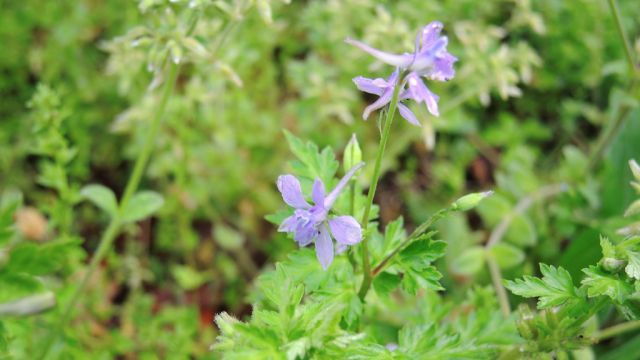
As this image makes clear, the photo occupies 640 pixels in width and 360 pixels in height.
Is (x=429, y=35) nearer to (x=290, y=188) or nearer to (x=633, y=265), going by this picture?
(x=290, y=188)

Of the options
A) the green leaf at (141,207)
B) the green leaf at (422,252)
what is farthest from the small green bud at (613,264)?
the green leaf at (141,207)

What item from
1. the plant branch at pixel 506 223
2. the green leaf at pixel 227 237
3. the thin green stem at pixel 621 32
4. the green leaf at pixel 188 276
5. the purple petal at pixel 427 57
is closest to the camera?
the purple petal at pixel 427 57

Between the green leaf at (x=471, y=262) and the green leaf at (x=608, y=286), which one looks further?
the green leaf at (x=471, y=262)

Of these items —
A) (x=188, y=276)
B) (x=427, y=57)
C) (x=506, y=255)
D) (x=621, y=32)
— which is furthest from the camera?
(x=188, y=276)

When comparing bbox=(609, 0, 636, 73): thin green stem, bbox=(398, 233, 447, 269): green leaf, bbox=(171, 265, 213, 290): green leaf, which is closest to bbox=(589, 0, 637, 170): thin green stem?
bbox=(609, 0, 636, 73): thin green stem

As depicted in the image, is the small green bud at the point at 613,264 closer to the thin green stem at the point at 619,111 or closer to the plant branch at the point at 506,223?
the plant branch at the point at 506,223

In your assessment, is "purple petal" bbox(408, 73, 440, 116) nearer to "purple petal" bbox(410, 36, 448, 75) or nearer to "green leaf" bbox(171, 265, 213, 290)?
"purple petal" bbox(410, 36, 448, 75)

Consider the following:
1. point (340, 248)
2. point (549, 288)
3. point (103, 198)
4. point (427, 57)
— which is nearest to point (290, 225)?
point (340, 248)

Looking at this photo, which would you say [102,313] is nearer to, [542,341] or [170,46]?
[170,46]
